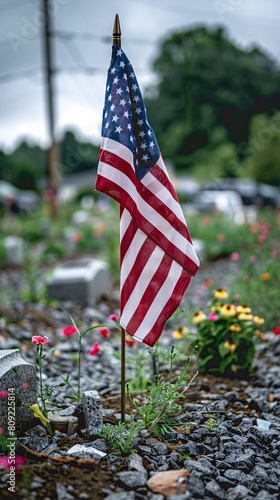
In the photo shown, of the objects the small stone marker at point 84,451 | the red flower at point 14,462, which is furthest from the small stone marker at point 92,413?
the red flower at point 14,462

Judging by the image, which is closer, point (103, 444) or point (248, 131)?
point (103, 444)

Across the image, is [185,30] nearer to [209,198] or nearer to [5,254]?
[209,198]

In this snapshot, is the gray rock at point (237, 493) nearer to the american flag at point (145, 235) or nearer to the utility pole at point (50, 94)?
the american flag at point (145, 235)

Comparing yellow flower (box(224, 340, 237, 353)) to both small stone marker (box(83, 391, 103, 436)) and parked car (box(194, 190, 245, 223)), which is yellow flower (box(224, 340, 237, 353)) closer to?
small stone marker (box(83, 391, 103, 436))

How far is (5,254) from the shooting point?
1062 cm

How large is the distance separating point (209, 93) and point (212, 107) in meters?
0.99

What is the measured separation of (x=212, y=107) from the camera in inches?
1315

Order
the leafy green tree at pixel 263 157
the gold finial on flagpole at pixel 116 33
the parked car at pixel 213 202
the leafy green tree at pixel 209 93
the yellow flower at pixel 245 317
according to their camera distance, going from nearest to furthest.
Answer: the gold finial on flagpole at pixel 116 33 < the yellow flower at pixel 245 317 < the parked car at pixel 213 202 < the leafy green tree at pixel 263 157 < the leafy green tree at pixel 209 93

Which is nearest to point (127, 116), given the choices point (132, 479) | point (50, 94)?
point (132, 479)

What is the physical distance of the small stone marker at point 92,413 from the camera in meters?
3.15

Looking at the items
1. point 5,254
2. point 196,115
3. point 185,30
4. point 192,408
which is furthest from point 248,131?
point 192,408

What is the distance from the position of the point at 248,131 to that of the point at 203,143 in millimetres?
4130

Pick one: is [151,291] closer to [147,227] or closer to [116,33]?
[147,227]

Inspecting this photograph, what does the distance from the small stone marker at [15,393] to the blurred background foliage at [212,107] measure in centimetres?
1898
